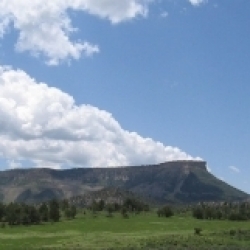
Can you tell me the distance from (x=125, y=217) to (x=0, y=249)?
110084mm

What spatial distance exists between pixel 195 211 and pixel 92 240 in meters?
110

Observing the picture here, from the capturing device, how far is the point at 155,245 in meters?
85.3

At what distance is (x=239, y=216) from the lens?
191625 millimetres

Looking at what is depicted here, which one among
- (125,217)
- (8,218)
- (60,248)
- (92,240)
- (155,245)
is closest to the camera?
(60,248)

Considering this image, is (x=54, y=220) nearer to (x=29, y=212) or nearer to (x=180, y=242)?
(x=29, y=212)

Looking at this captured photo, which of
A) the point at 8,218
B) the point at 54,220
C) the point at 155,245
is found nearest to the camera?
the point at 155,245

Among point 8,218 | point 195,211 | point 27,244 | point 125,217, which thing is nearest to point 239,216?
point 195,211

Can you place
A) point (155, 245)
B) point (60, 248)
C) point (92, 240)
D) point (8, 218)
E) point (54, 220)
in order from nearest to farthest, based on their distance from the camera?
point (60, 248) < point (155, 245) < point (92, 240) < point (8, 218) < point (54, 220)

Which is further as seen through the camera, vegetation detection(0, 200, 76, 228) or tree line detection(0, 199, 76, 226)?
tree line detection(0, 199, 76, 226)

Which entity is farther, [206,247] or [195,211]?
[195,211]

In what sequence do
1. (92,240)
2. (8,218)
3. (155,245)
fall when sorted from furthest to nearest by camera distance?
(8,218), (92,240), (155,245)

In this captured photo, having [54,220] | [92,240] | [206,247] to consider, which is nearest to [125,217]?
[54,220]

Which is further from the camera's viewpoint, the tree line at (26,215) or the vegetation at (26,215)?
the tree line at (26,215)

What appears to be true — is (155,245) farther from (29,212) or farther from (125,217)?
(125,217)
